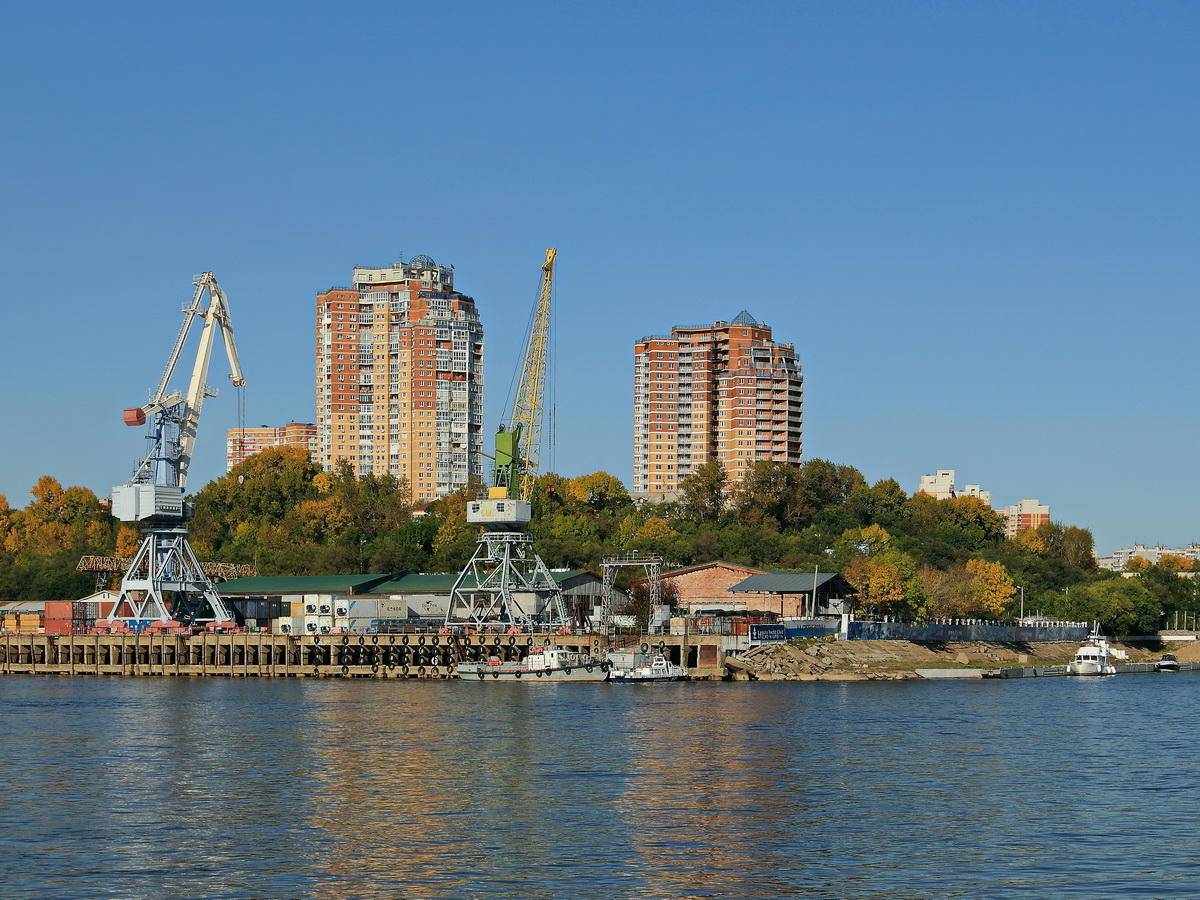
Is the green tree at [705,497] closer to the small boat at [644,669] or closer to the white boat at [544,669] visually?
the small boat at [644,669]

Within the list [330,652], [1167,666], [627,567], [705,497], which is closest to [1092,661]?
[1167,666]

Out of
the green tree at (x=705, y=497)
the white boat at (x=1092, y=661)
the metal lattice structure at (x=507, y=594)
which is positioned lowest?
the white boat at (x=1092, y=661)

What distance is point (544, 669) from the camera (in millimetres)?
100500

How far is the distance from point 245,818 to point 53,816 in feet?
17.7

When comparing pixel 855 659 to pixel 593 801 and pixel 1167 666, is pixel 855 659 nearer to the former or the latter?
pixel 1167 666

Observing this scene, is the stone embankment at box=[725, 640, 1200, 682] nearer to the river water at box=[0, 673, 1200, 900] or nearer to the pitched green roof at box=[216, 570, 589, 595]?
the river water at box=[0, 673, 1200, 900]

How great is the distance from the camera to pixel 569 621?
396ft

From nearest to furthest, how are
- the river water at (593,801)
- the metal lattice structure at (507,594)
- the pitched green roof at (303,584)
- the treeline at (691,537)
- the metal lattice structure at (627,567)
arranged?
1. the river water at (593,801)
2. the metal lattice structure at (627,567)
3. the metal lattice structure at (507,594)
4. the pitched green roof at (303,584)
5. the treeline at (691,537)

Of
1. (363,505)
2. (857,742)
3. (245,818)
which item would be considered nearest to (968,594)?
(363,505)

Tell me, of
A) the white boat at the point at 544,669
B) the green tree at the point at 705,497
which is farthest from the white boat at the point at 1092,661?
the green tree at the point at 705,497

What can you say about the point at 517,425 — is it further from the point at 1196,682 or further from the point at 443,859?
the point at 443,859

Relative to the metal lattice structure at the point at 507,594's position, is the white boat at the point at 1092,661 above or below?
below

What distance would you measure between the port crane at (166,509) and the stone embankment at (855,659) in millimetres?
42637

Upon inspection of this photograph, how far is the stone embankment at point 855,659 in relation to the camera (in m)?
105
